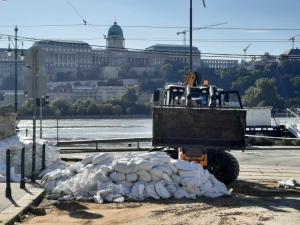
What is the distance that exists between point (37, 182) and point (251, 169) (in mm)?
8282

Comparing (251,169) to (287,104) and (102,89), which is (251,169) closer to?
(287,104)

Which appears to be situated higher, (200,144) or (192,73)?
(192,73)

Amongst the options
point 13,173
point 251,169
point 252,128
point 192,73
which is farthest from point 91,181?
point 252,128

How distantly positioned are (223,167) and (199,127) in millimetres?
1184

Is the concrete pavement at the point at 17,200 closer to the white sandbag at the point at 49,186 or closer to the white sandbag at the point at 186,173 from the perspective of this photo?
the white sandbag at the point at 49,186

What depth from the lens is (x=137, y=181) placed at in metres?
12.2

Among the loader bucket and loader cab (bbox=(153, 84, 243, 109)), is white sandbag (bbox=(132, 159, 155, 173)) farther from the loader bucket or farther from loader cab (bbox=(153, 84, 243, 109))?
loader cab (bbox=(153, 84, 243, 109))

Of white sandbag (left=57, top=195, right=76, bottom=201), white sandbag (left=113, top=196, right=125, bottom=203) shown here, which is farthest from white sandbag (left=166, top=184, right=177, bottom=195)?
white sandbag (left=57, top=195, right=76, bottom=201)

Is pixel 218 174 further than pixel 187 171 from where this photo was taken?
Yes

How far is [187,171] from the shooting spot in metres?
12.3

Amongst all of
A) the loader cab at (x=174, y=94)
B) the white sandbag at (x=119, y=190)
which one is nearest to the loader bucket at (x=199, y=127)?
the white sandbag at (x=119, y=190)

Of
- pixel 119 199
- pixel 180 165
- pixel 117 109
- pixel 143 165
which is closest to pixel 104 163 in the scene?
pixel 143 165

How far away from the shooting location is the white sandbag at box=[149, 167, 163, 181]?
39.3ft

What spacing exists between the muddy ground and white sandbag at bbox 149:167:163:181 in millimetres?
647
